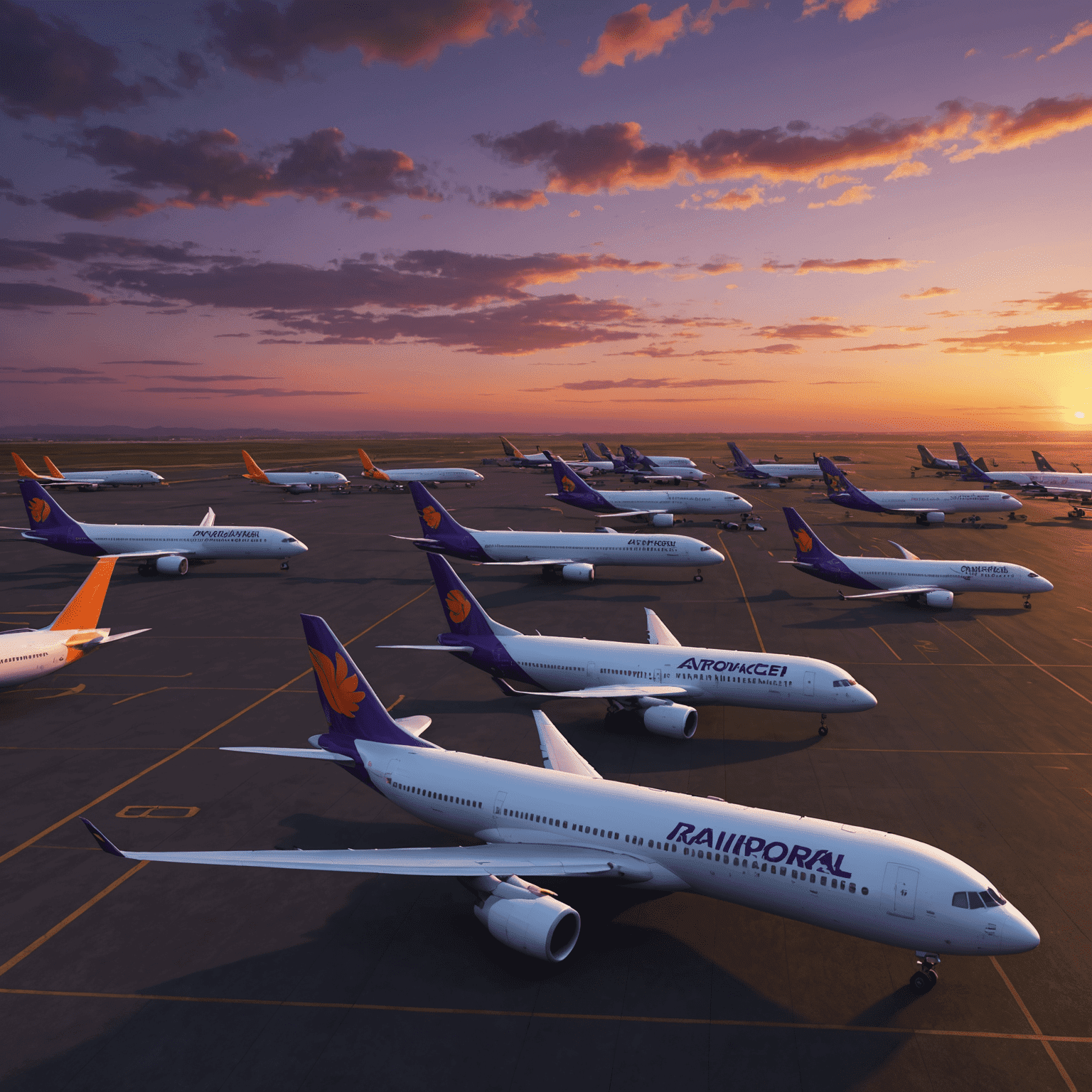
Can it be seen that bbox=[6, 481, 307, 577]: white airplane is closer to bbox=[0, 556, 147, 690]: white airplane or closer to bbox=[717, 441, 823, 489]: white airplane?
bbox=[0, 556, 147, 690]: white airplane

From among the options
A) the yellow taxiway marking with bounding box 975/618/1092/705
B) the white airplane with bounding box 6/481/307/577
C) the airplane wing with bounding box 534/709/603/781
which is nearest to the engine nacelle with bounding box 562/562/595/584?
the white airplane with bounding box 6/481/307/577

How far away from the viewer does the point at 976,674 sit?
44875mm

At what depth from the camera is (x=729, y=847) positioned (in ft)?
64.6

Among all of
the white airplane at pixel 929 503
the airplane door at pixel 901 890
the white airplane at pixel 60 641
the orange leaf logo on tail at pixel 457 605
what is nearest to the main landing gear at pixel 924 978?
the airplane door at pixel 901 890

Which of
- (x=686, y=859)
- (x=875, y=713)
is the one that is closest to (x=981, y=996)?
(x=686, y=859)

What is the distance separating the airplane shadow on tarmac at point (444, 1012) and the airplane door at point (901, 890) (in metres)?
3.08

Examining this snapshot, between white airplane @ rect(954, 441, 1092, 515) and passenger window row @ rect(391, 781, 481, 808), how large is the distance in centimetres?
14454

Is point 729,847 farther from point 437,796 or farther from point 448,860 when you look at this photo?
point 437,796

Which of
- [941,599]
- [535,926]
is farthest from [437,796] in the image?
[941,599]

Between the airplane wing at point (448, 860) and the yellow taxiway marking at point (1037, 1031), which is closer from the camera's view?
the yellow taxiway marking at point (1037, 1031)

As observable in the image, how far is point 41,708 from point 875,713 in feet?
158

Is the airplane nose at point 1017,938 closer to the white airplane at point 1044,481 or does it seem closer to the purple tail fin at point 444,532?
the purple tail fin at point 444,532

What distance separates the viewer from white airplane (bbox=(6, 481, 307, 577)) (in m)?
73.4

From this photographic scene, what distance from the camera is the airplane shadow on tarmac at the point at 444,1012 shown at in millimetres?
16594
